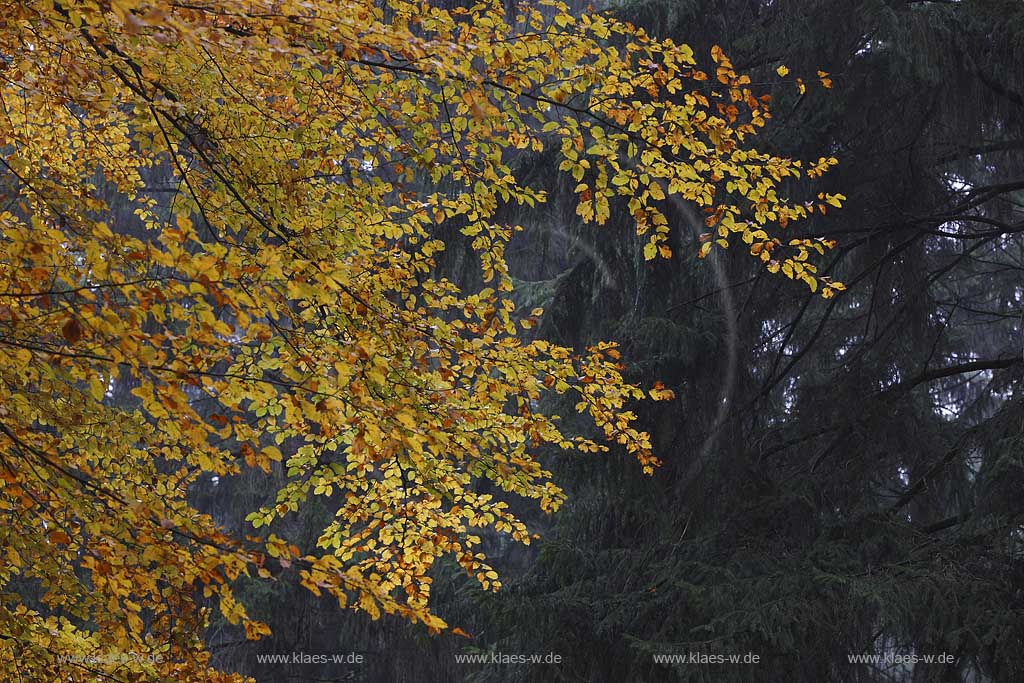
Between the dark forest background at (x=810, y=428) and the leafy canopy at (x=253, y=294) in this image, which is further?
the dark forest background at (x=810, y=428)

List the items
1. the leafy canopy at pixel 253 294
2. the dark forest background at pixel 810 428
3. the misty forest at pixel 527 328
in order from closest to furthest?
1. the leafy canopy at pixel 253 294
2. the misty forest at pixel 527 328
3. the dark forest background at pixel 810 428

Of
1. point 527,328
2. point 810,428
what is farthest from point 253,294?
point 810,428

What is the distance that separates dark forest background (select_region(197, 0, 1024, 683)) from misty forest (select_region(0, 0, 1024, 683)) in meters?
0.03

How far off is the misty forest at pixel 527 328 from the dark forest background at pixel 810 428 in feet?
0.09

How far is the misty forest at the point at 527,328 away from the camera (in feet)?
11.0

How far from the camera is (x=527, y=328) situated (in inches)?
259

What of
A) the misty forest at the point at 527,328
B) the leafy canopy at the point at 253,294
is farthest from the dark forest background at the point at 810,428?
the leafy canopy at the point at 253,294

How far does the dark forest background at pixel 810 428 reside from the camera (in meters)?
5.61

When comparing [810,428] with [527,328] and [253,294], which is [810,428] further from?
[253,294]

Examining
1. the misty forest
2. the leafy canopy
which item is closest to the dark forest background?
the misty forest

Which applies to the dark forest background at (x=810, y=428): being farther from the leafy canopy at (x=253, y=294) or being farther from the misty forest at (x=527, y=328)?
the leafy canopy at (x=253, y=294)

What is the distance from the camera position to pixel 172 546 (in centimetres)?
350

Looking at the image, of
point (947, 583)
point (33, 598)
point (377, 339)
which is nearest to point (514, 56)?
point (377, 339)

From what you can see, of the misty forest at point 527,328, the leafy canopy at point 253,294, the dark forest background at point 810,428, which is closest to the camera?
the leafy canopy at point 253,294
